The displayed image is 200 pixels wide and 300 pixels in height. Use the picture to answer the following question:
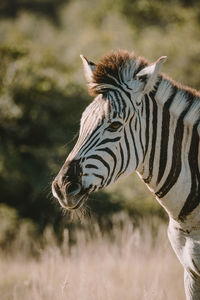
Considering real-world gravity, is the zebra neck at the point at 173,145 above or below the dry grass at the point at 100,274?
above

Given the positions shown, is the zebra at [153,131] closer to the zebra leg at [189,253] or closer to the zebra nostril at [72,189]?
the zebra leg at [189,253]

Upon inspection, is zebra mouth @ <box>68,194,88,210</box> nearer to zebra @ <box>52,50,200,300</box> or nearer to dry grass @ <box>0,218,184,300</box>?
zebra @ <box>52,50,200,300</box>

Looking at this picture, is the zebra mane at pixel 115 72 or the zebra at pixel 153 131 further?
the zebra mane at pixel 115 72

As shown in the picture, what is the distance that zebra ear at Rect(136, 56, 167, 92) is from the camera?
3.40 metres

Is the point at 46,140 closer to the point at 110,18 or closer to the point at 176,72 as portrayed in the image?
the point at 176,72

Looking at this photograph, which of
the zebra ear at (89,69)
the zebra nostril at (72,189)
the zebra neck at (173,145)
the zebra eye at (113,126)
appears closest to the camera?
the zebra nostril at (72,189)

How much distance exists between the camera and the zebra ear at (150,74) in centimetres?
340

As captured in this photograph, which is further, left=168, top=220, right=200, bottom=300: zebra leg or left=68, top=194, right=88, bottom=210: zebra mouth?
left=168, top=220, right=200, bottom=300: zebra leg

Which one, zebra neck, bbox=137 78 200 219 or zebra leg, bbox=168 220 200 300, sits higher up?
zebra neck, bbox=137 78 200 219

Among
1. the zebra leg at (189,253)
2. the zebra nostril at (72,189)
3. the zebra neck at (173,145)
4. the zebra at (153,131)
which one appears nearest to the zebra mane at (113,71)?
the zebra at (153,131)

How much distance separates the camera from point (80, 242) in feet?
25.8

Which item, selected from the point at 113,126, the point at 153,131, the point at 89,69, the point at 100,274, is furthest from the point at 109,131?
the point at 100,274

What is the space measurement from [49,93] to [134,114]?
25.7 ft

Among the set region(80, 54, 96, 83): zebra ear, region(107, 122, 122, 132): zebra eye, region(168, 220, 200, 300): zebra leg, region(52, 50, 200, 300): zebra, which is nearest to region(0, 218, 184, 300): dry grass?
region(168, 220, 200, 300): zebra leg
